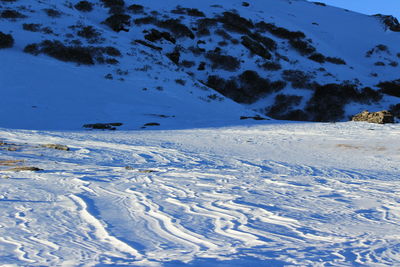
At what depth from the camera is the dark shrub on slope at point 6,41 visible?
Answer: 20.6 metres

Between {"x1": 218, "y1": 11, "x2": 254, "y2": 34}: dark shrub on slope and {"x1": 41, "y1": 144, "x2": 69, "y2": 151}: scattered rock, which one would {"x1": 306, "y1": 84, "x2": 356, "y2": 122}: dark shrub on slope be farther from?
{"x1": 41, "y1": 144, "x2": 69, "y2": 151}: scattered rock

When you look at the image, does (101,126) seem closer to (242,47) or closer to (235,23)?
(242,47)

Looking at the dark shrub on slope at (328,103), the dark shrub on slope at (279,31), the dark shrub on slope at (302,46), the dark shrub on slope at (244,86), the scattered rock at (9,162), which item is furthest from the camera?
the dark shrub on slope at (279,31)

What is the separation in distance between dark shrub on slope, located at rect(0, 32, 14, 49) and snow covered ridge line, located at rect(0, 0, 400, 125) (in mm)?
129

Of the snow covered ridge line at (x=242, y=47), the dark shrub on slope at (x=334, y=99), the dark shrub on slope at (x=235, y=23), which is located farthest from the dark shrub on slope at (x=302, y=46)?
the dark shrub on slope at (x=334, y=99)

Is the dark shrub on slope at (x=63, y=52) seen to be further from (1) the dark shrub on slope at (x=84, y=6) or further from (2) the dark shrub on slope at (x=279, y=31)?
(2) the dark shrub on slope at (x=279, y=31)

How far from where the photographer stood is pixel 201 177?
5.69m

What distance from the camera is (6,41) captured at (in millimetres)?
20734

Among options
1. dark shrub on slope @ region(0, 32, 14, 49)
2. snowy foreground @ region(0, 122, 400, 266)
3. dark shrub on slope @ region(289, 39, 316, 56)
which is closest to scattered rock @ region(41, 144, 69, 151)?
snowy foreground @ region(0, 122, 400, 266)

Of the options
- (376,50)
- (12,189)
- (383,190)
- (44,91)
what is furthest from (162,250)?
(376,50)

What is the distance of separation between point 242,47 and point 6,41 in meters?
15.7

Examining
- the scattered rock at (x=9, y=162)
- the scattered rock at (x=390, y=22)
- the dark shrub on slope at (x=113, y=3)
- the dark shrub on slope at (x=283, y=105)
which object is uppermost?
the scattered rock at (x=390, y=22)

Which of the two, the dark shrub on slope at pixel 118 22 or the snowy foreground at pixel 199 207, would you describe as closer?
the snowy foreground at pixel 199 207

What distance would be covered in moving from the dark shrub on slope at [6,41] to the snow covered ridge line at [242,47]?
0.13 metres
